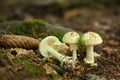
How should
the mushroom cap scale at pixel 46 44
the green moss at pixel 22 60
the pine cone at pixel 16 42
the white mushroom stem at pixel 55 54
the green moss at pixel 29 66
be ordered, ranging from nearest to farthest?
1. the green moss at pixel 29 66
2. the green moss at pixel 22 60
3. the white mushroom stem at pixel 55 54
4. the mushroom cap scale at pixel 46 44
5. the pine cone at pixel 16 42

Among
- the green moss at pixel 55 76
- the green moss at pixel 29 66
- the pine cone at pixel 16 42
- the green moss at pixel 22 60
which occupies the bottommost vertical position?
the green moss at pixel 55 76

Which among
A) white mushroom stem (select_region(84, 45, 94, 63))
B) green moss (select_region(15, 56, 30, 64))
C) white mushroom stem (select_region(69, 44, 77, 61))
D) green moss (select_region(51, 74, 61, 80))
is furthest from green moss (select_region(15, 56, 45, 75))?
white mushroom stem (select_region(84, 45, 94, 63))

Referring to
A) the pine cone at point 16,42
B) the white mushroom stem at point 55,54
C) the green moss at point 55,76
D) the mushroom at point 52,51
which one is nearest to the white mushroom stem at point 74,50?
the mushroom at point 52,51

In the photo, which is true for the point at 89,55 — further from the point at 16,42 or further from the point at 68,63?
the point at 16,42

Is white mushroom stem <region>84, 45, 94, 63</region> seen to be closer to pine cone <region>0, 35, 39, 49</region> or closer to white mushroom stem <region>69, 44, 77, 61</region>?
white mushroom stem <region>69, 44, 77, 61</region>

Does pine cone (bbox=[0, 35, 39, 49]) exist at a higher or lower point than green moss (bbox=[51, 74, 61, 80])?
higher

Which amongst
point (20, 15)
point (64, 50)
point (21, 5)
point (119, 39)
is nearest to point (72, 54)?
point (64, 50)

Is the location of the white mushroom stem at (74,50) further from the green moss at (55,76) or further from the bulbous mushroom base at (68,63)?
the green moss at (55,76)

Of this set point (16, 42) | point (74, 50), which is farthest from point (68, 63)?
point (16, 42)
